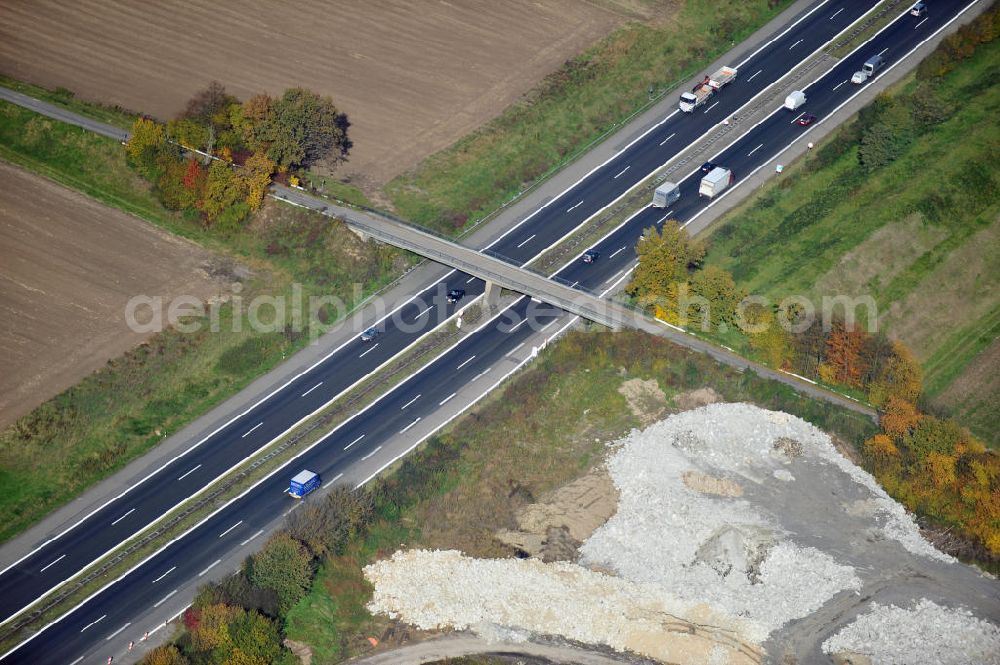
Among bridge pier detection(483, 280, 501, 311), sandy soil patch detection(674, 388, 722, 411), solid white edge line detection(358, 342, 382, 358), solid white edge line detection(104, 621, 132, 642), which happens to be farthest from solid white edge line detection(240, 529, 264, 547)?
sandy soil patch detection(674, 388, 722, 411)

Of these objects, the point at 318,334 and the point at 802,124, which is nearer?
the point at 318,334

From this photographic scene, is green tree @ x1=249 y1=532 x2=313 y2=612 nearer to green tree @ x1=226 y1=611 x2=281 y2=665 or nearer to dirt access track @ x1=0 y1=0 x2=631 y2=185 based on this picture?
green tree @ x1=226 y1=611 x2=281 y2=665

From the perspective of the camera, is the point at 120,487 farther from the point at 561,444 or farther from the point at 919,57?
the point at 919,57

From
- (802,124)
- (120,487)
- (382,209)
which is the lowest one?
(120,487)

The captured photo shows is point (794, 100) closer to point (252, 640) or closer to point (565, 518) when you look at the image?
point (565, 518)

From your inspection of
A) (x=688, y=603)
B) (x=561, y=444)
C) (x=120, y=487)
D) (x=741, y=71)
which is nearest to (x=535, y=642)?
(x=688, y=603)

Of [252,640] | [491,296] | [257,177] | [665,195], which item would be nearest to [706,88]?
[665,195]
